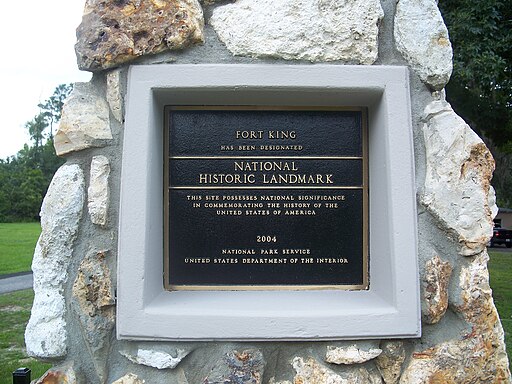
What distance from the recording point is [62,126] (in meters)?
2.49

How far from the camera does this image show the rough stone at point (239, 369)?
2.38m

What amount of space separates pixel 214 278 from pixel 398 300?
885 millimetres

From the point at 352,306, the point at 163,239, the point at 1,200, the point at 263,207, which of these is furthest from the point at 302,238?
the point at 1,200

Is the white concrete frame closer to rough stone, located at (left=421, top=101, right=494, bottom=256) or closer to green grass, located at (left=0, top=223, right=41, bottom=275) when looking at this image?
rough stone, located at (left=421, top=101, right=494, bottom=256)

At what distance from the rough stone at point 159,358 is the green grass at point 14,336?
2680 mm

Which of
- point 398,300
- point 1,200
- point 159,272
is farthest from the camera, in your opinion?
point 1,200

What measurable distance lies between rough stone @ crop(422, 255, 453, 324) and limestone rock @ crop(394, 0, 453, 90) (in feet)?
2.80

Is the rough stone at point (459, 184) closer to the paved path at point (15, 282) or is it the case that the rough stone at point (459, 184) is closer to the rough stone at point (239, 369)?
the rough stone at point (239, 369)

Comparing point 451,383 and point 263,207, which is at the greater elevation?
point 263,207

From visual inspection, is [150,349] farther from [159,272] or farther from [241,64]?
[241,64]

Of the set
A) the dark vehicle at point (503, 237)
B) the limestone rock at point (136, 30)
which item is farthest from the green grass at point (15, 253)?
the dark vehicle at point (503, 237)

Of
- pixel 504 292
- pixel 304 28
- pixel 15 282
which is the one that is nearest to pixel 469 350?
pixel 304 28

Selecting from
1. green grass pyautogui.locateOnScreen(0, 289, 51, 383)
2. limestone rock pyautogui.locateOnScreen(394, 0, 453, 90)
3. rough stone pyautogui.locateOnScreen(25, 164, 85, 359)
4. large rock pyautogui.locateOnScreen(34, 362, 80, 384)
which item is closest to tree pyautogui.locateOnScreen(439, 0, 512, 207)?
limestone rock pyautogui.locateOnScreen(394, 0, 453, 90)

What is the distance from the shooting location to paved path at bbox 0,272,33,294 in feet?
30.7
